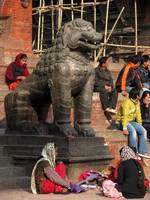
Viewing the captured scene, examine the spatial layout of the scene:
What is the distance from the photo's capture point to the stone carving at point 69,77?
39.4ft

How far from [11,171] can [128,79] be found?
5.91m

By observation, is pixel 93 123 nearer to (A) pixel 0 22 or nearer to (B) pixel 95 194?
(B) pixel 95 194

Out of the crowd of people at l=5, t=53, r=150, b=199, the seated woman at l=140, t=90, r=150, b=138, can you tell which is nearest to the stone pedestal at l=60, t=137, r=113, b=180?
the crowd of people at l=5, t=53, r=150, b=199

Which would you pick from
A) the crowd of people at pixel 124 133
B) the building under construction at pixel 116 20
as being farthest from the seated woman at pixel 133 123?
the building under construction at pixel 116 20

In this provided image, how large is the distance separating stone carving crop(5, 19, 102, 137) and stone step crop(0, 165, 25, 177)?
103 cm

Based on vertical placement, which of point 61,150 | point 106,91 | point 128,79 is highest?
point 128,79

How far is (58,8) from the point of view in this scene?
1061 inches

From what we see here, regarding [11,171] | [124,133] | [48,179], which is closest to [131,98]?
[124,133]

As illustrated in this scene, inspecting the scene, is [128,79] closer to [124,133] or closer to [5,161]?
[124,133]

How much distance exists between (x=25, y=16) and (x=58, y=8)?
526cm

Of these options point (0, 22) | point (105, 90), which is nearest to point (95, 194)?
point (105, 90)

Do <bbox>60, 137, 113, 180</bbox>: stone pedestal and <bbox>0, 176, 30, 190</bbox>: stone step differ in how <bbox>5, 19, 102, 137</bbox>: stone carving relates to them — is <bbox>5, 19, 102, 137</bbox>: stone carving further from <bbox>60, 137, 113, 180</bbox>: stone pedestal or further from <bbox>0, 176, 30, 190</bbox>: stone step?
<bbox>0, 176, 30, 190</bbox>: stone step

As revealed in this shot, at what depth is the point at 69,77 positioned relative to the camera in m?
12.1

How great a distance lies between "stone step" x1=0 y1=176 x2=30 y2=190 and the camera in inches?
444
